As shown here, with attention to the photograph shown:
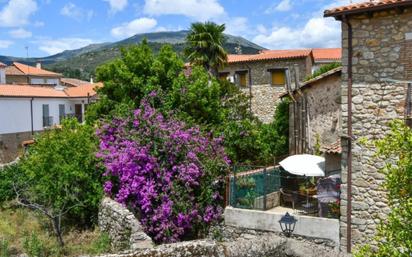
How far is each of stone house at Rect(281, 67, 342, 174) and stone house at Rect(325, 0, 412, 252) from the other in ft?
8.80

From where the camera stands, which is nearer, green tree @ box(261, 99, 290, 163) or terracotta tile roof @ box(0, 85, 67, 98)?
green tree @ box(261, 99, 290, 163)

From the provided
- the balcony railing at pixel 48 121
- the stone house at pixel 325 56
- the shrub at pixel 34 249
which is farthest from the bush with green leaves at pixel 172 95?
the stone house at pixel 325 56

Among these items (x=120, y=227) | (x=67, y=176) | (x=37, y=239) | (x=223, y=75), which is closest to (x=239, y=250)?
(x=120, y=227)

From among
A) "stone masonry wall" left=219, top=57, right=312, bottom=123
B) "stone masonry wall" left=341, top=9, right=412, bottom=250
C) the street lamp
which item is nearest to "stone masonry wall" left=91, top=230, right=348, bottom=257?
"stone masonry wall" left=341, top=9, right=412, bottom=250

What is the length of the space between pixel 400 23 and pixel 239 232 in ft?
25.0

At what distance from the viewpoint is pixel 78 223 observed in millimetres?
17266

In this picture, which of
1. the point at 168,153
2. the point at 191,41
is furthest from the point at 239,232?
the point at 191,41

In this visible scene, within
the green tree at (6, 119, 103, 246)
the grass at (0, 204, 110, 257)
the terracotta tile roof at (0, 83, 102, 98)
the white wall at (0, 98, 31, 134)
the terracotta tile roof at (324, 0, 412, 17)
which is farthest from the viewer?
the terracotta tile roof at (0, 83, 102, 98)

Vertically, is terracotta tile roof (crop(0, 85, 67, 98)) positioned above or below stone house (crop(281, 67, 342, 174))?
above

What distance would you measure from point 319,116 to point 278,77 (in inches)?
456

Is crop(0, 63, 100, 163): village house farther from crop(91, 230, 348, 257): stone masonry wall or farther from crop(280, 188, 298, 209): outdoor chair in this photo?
crop(91, 230, 348, 257): stone masonry wall

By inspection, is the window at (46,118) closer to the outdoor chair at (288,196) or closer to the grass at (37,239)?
the grass at (37,239)

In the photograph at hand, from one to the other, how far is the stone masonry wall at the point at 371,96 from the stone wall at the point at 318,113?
227 inches

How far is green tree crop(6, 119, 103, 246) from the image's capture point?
16.2 meters
